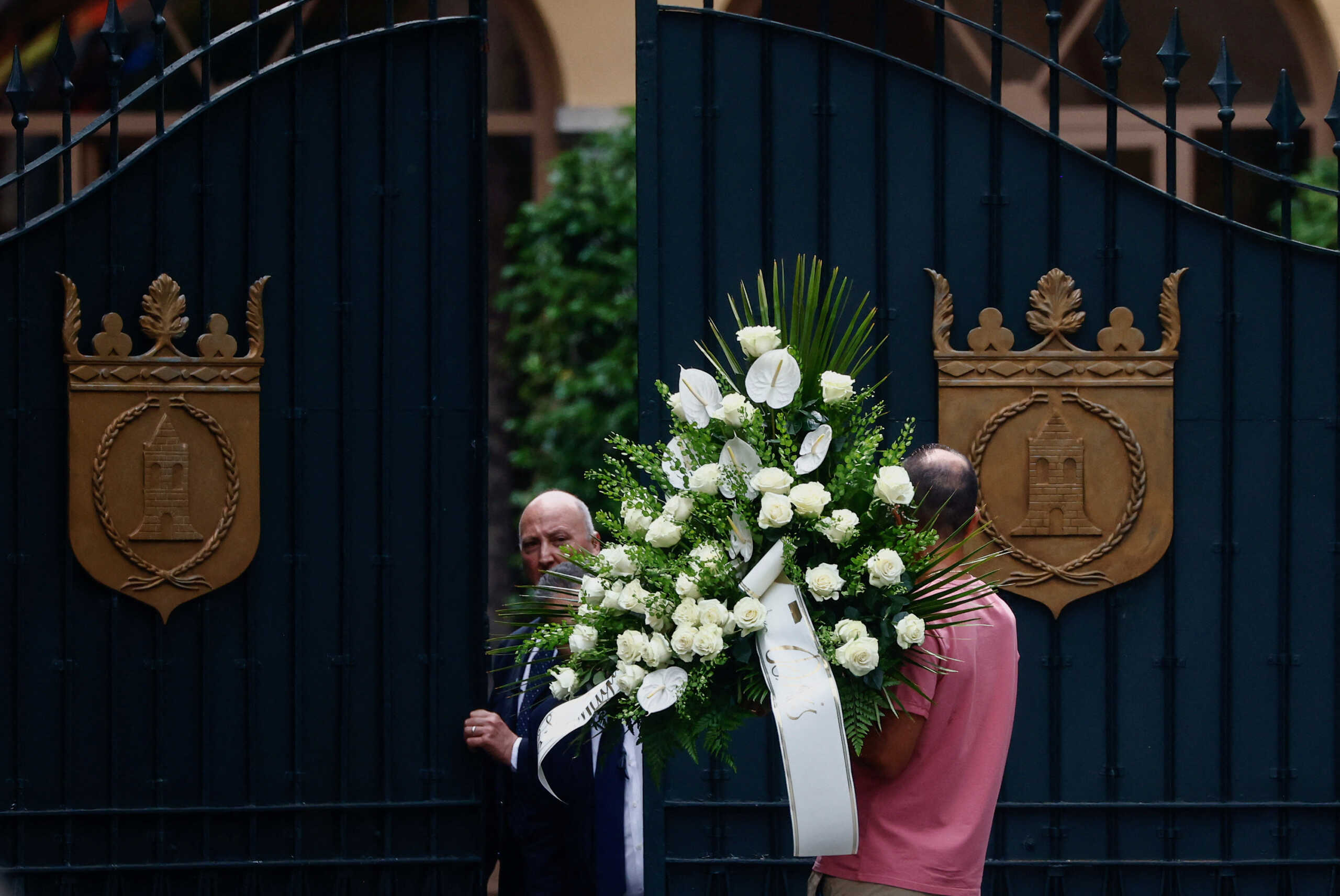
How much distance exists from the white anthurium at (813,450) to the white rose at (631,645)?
1.38 feet

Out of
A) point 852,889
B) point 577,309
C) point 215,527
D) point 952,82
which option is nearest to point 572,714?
point 852,889

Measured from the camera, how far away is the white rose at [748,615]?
264cm

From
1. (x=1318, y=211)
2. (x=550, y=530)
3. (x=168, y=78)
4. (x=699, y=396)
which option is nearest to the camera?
(x=699, y=396)

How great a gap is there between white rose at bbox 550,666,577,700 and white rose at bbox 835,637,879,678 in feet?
1.74

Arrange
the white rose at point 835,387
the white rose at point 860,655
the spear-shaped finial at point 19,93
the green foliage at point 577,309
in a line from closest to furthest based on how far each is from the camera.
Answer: the white rose at point 860,655 → the white rose at point 835,387 → the spear-shaped finial at point 19,93 → the green foliage at point 577,309

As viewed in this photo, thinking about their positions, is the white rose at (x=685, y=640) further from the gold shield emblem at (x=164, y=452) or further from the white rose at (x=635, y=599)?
the gold shield emblem at (x=164, y=452)

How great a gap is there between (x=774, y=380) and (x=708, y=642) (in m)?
0.50

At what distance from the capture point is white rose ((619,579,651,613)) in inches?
107

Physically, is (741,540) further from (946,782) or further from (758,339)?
(946,782)

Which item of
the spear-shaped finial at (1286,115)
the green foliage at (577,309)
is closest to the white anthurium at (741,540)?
the spear-shaped finial at (1286,115)

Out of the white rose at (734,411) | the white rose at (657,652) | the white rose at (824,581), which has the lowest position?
the white rose at (657,652)

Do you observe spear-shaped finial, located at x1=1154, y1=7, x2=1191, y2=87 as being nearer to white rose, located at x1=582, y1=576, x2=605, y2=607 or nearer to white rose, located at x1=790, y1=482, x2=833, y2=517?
white rose, located at x1=790, y1=482, x2=833, y2=517

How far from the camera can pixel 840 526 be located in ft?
8.67

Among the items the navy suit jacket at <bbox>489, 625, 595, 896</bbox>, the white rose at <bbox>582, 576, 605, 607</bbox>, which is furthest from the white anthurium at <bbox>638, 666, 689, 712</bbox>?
the navy suit jacket at <bbox>489, 625, 595, 896</bbox>
